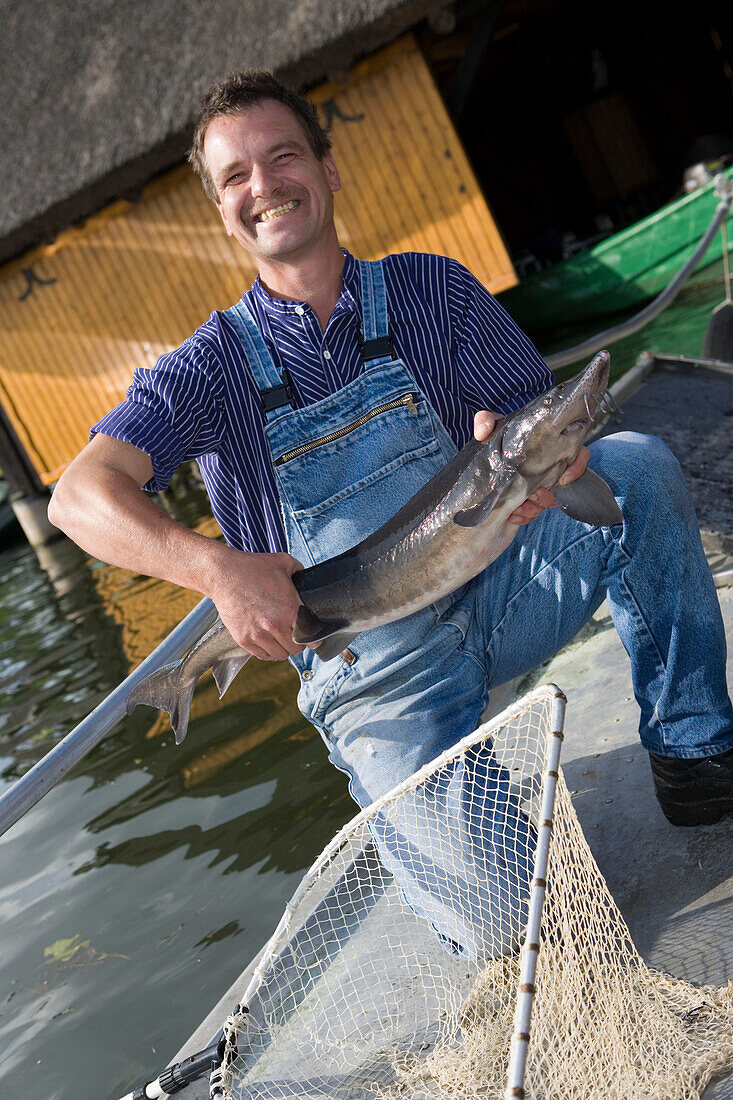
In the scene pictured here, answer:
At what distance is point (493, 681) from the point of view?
9.45 feet

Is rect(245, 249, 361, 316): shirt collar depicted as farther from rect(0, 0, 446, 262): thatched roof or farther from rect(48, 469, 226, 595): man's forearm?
rect(0, 0, 446, 262): thatched roof

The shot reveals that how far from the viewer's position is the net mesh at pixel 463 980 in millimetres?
1923

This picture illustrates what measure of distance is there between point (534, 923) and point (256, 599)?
104 centimetres

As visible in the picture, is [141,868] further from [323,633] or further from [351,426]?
[351,426]

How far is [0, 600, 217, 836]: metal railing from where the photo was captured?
233 cm

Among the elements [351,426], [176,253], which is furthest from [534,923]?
[176,253]

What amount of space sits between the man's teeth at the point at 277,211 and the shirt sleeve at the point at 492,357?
529 millimetres

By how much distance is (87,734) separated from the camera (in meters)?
2.57

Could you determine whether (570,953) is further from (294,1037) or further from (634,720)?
(634,720)

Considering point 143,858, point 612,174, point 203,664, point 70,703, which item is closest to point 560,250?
point 612,174

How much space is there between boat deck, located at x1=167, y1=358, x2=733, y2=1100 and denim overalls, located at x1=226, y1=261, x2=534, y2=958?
312 millimetres

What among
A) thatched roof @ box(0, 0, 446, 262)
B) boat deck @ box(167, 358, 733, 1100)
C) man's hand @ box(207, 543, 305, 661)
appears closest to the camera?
boat deck @ box(167, 358, 733, 1100)

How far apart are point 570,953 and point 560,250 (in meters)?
19.0

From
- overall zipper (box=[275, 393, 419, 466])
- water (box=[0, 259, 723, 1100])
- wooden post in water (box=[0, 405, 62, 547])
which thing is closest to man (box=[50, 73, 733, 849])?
overall zipper (box=[275, 393, 419, 466])
